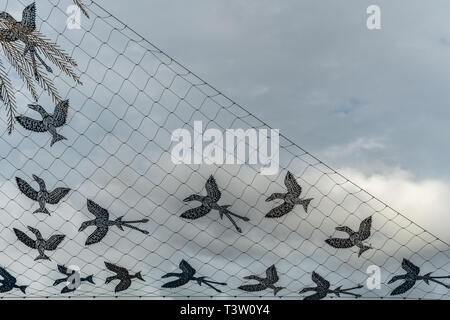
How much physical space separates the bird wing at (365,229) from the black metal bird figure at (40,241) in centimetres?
256

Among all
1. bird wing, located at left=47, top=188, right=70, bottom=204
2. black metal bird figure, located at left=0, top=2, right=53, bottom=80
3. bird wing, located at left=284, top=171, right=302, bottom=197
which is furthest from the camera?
bird wing, located at left=47, top=188, right=70, bottom=204

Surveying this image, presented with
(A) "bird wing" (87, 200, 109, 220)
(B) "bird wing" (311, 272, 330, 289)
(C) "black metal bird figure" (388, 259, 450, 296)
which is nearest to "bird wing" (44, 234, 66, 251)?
(A) "bird wing" (87, 200, 109, 220)

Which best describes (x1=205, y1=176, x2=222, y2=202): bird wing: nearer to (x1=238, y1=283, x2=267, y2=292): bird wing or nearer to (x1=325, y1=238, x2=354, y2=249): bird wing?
(x1=238, y1=283, x2=267, y2=292): bird wing

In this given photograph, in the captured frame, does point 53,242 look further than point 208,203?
Yes

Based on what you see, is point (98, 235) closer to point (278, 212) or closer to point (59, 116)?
point (59, 116)

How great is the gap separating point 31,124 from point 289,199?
236 cm

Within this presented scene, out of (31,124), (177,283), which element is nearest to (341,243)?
(177,283)

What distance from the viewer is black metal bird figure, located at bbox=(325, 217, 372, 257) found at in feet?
16.7

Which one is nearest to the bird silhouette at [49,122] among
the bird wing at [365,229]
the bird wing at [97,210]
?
the bird wing at [97,210]

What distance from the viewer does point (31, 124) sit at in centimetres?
531

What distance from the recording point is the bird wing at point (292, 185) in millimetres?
5008

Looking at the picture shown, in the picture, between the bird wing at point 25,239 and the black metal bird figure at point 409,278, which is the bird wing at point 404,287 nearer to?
the black metal bird figure at point 409,278
